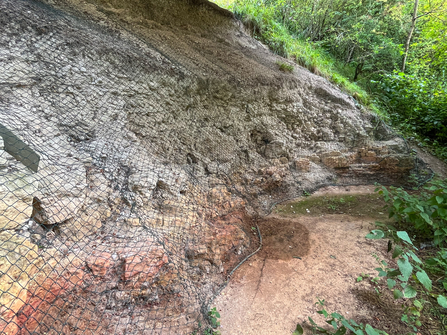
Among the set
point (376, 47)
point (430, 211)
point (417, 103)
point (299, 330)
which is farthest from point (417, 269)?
point (376, 47)

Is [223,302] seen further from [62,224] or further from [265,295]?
[62,224]

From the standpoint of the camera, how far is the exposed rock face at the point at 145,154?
1.91 metres

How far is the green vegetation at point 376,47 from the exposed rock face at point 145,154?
979mm

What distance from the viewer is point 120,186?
105 inches

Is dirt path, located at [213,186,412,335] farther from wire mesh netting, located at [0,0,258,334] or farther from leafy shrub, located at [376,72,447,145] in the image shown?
leafy shrub, located at [376,72,447,145]

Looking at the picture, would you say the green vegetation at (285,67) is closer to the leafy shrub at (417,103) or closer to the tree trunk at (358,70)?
the leafy shrub at (417,103)

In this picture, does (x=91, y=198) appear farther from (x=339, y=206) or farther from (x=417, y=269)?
(x=339, y=206)

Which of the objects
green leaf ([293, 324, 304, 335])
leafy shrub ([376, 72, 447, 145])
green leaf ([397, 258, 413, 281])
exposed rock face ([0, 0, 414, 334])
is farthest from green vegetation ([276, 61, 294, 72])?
green leaf ([293, 324, 304, 335])

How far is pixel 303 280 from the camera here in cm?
285

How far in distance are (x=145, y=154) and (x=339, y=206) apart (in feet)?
11.5

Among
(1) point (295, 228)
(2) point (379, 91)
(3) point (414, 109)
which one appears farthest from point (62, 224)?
(2) point (379, 91)

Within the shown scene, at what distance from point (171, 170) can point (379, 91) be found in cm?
747

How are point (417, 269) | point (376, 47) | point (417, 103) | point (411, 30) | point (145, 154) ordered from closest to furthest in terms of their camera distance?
point (417, 269), point (145, 154), point (417, 103), point (411, 30), point (376, 47)

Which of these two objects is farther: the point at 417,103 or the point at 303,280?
the point at 417,103
